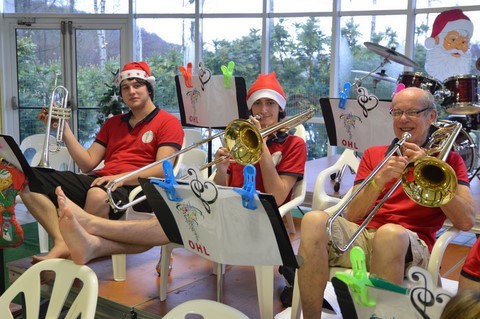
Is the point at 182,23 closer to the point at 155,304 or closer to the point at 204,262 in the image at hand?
the point at 204,262

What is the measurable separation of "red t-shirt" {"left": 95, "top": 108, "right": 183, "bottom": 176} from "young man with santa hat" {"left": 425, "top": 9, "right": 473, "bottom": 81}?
3.35 metres

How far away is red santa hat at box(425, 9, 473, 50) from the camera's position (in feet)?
18.2

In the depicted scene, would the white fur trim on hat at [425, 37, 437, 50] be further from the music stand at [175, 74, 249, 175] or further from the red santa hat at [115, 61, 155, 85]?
the red santa hat at [115, 61, 155, 85]

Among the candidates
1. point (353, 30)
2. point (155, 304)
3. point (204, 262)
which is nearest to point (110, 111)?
point (353, 30)

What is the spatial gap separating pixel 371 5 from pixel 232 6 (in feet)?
5.50

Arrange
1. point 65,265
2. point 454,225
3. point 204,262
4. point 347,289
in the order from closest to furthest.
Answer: point 347,289
point 65,265
point 454,225
point 204,262

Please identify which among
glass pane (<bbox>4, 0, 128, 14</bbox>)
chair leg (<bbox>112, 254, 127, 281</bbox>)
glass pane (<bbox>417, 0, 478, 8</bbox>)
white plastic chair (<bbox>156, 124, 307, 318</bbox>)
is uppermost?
glass pane (<bbox>4, 0, 128, 14</bbox>)

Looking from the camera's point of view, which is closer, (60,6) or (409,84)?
(409,84)

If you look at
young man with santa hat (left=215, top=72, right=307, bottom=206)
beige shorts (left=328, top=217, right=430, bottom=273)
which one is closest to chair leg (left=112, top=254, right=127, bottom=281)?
young man with santa hat (left=215, top=72, right=307, bottom=206)

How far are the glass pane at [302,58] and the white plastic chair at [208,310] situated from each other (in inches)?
192

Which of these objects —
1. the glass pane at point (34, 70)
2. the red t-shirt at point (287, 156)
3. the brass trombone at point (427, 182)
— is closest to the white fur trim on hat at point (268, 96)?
the red t-shirt at point (287, 156)

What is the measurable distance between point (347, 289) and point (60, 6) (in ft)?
22.6

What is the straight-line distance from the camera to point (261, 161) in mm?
2676

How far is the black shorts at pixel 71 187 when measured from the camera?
3.16 m
